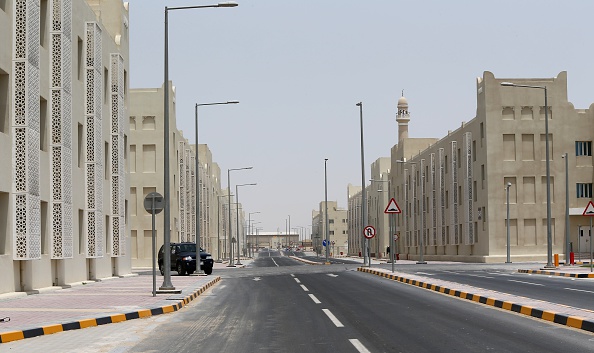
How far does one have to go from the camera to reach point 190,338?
13273 mm

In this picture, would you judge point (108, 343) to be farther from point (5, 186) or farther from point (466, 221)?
point (466, 221)

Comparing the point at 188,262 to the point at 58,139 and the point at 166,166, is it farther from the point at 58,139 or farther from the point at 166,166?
the point at 166,166

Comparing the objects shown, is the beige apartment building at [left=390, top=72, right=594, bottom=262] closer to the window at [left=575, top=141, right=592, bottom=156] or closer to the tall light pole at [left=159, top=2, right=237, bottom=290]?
the window at [left=575, top=141, right=592, bottom=156]

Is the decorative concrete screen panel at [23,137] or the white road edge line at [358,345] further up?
the decorative concrete screen panel at [23,137]

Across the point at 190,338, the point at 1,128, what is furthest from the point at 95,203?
the point at 190,338

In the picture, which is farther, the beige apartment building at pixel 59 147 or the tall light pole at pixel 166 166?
the beige apartment building at pixel 59 147

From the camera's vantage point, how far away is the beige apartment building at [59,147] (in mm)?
24500

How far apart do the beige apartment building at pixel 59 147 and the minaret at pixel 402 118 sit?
76.2 metres

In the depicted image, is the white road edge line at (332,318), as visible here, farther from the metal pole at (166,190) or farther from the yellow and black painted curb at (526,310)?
the metal pole at (166,190)

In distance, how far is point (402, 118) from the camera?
4545 inches

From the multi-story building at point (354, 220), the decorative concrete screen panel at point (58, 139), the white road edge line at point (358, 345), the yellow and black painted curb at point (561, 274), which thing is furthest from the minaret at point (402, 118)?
the white road edge line at point (358, 345)

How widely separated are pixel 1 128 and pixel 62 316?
374 inches

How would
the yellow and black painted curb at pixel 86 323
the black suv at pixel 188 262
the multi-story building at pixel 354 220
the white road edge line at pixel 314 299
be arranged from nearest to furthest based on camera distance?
the yellow and black painted curb at pixel 86 323 < the white road edge line at pixel 314 299 < the black suv at pixel 188 262 < the multi-story building at pixel 354 220

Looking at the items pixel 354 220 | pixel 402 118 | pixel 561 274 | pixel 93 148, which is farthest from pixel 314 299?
pixel 354 220
